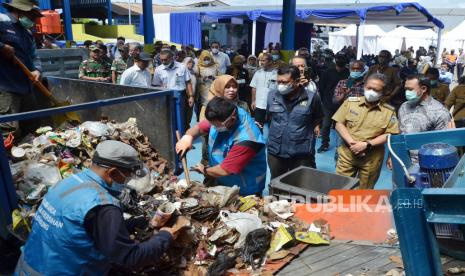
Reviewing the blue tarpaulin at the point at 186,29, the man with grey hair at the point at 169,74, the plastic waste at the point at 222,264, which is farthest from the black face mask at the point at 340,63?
the blue tarpaulin at the point at 186,29

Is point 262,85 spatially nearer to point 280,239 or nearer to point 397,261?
point 280,239

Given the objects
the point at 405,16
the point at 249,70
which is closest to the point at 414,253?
the point at 249,70

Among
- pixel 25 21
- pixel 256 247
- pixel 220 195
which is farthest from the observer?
pixel 25 21

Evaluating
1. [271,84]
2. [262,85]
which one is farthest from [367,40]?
[271,84]

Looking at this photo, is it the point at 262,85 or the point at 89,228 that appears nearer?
the point at 89,228

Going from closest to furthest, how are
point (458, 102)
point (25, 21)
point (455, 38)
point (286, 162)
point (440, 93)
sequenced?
point (25, 21) → point (286, 162) → point (458, 102) → point (440, 93) → point (455, 38)

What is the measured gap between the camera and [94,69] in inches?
274

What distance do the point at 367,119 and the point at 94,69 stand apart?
192 inches

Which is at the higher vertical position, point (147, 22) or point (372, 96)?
point (147, 22)

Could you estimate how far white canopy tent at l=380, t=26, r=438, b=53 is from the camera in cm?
2505

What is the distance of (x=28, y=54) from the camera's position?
4.20 m

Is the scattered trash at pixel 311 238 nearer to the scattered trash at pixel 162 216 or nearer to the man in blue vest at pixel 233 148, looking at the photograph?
the man in blue vest at pixel 233 148

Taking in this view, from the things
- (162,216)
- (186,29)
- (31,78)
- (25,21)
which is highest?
(25,21)

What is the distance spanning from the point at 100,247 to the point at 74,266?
0.70ft
